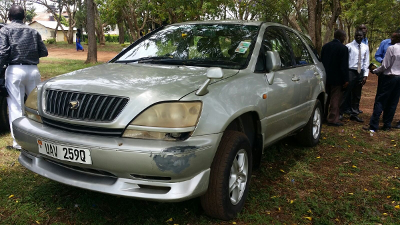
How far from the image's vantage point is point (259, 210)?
327 cm

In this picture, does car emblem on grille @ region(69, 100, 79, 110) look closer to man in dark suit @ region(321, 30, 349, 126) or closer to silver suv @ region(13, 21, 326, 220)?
silver suv @ region(13, 21, 326, 220)

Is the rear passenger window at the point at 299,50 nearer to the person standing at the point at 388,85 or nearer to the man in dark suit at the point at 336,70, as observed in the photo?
the man in dark suit at the point at 336,70

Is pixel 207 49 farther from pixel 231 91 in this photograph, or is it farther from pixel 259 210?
pixel 259 210

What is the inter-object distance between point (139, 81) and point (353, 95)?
5961 mm

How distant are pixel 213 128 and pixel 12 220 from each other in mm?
1797

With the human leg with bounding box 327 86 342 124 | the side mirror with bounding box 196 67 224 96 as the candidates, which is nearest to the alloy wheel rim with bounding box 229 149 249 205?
the side mirror with bounding box 196 67 224 96

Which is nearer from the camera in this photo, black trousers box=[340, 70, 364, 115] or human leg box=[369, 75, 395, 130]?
human leg box=[369, 75, 395, 130]

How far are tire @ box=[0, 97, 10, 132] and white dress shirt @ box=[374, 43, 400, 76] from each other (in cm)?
586

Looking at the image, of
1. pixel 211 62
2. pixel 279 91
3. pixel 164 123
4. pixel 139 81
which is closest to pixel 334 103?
pixel 279 91

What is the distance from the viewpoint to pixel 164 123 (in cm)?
251

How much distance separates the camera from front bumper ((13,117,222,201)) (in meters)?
2.43

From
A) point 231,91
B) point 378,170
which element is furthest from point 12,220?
point 378,170

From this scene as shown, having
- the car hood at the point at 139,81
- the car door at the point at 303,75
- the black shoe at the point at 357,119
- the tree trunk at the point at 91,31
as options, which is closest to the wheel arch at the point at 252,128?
the car hood at the point at 139,81

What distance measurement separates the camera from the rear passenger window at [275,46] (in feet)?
12.1
